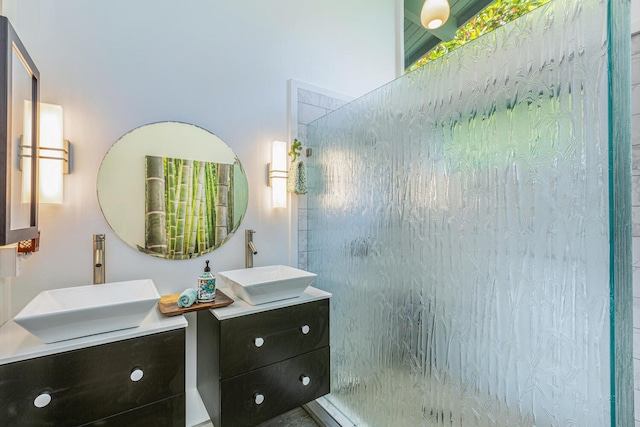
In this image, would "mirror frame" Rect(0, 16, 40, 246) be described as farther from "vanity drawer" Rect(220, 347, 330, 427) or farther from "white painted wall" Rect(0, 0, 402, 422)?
"vanity drawer" Rect(220, 347, 330, 427)

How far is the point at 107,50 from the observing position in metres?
1.56

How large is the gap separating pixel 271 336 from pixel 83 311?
0.81 meters

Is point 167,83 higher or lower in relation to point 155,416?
higher

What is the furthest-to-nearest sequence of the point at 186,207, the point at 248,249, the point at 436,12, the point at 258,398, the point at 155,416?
1. the point at 436,12
2. the point at 248,249
3. the point at 186,207
4. the point at 258,398
5. the point at 155,416

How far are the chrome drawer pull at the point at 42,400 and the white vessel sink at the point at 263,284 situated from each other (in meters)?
0.77

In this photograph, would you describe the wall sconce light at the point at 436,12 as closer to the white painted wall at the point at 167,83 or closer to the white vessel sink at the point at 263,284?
the white painted wall at the point at 167,83

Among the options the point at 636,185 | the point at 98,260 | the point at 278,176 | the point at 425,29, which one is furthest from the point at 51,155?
the point at 636,185

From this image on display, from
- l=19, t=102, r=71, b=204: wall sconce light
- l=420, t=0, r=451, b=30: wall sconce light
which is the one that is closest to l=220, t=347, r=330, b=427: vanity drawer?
l=19, t=102, r=71, b=204: wall sconce light

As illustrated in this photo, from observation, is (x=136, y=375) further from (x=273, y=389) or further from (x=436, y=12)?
(x=436, y=12)

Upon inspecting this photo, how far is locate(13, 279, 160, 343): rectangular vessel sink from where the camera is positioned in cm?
102

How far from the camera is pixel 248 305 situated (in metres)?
1.53

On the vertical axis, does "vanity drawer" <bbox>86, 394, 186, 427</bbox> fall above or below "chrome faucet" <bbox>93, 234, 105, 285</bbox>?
below

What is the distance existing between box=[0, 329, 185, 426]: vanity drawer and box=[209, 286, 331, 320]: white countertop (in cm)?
Answer: 21

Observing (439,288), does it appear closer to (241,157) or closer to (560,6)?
(560,6)
